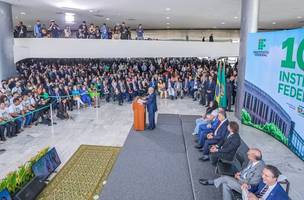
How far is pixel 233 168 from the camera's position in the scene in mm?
5031

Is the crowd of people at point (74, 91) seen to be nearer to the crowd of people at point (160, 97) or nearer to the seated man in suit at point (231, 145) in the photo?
the crowd of people at point (160, 97)

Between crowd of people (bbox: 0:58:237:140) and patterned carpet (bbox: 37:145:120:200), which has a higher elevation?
crowd of people (bbox: 0:58:237:140)

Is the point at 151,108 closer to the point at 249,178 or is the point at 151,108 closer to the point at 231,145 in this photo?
the point at 231,145

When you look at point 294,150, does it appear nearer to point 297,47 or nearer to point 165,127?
point 297,47

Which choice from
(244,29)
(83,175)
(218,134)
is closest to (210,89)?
(244,29)

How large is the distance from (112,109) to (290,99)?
719 cm

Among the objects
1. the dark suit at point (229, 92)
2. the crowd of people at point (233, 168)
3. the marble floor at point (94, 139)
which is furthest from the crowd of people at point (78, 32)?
the crowd of people at point (233, 168)

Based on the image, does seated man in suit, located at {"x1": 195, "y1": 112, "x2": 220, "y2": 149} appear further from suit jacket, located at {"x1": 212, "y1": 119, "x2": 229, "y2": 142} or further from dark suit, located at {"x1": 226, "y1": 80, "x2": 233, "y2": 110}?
dark suit, located at {"x1": 226, "y1": 80, "x2": 233, "y2": 110}

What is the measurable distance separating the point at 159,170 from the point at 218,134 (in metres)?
Result: 1.54

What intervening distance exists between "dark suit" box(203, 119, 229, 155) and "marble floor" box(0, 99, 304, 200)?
141 centimetres

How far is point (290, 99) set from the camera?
6770 millimetres

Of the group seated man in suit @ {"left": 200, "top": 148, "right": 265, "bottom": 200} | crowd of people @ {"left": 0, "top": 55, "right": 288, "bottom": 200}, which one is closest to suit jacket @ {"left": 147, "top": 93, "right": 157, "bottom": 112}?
crowd of people @ {"left": 0, "top": 55, "right": 288, "bottom": 200}

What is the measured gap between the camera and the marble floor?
6160 millimetres

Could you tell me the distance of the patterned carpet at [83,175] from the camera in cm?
505
